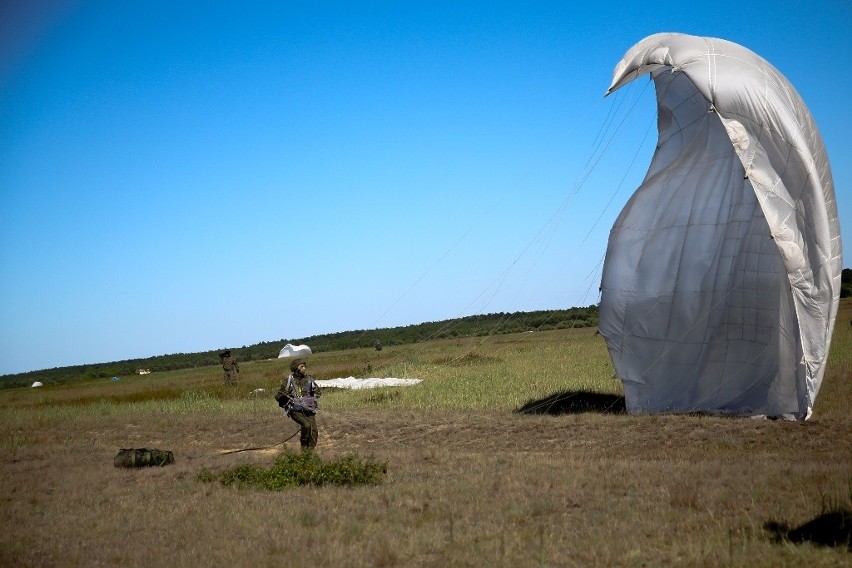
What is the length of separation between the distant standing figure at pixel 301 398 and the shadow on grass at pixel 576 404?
248 inches

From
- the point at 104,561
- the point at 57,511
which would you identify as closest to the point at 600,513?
the point at 104,561

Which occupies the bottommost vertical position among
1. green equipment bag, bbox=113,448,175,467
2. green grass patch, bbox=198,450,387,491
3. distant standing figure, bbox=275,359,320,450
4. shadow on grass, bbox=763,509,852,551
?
shadow on grass, bbox=763,509,852,551

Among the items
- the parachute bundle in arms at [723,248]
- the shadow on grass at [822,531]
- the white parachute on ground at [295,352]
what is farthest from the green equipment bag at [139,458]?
the white parachute on ground at [295,352]

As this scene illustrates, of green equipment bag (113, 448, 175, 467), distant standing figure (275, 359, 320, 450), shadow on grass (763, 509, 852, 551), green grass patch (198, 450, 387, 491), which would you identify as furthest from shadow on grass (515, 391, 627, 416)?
shadow on grass (763, 509, 852, 551)

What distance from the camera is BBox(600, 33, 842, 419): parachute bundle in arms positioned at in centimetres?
1584

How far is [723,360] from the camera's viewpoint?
18219 mm

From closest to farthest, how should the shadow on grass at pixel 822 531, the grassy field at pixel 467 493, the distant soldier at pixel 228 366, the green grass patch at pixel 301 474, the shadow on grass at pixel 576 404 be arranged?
the shadow on grass at pixel 822 531, the grassy field at pixel 467 493, the green grass patch at pixel 301 474, the shadow on grass at pixel 576 404, the distant soldier at pixel 228 366

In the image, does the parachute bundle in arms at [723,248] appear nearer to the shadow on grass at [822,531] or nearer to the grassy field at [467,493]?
the grassy field at [467,493]

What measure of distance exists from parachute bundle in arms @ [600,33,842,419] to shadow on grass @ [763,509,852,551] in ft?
27.1

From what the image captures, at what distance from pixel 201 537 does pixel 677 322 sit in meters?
12.7

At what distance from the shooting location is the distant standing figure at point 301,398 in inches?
636

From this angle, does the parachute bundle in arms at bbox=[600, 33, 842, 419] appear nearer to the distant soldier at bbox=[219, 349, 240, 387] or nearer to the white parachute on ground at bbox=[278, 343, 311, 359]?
the distant soldier at bbox=[219, 349, 240, 387]

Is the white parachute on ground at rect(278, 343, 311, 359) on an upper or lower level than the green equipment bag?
upper

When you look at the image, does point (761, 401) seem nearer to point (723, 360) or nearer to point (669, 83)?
point (723, 360)
